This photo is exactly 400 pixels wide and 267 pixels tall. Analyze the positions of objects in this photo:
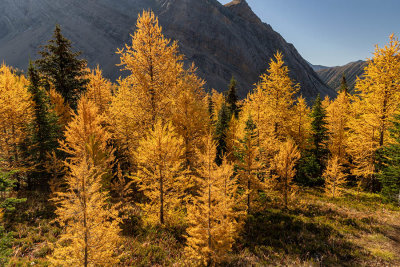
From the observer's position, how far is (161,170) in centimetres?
1067

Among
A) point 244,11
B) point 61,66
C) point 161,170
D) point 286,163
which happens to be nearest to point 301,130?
point 286,163

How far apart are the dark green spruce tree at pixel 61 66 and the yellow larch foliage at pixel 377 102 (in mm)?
25615

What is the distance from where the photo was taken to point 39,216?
1222 cm

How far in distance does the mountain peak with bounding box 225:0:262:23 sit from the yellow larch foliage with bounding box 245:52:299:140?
646 feet

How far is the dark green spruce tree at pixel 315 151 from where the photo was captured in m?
21.8

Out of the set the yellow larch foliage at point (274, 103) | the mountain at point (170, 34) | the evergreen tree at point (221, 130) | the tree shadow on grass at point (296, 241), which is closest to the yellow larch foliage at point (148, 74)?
the yellow larch foliage at point (274, 103)

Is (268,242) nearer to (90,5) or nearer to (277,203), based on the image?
(277,203)

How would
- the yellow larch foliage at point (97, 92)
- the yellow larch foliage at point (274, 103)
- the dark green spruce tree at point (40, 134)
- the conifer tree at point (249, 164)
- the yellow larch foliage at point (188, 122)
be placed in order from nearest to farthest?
the conifer tree at point (249, 164) < the yellow larch foliage at point (188, 122) < the dark green spruce tree at point (40, 134) < the yellow larch foliage at point (274, 103) < the yellow larch foliage at point (97, 92)

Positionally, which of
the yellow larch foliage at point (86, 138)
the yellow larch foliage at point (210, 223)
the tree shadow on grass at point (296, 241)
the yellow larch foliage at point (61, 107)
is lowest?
the tree shadow on grass at point (296, 241)

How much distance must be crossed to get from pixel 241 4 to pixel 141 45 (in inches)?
8730

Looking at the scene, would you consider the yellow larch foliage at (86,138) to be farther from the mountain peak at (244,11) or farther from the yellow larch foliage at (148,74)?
the mountain peak at (244,11)

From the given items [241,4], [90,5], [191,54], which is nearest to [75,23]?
[90,5]

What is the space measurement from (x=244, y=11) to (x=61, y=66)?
21092 cm

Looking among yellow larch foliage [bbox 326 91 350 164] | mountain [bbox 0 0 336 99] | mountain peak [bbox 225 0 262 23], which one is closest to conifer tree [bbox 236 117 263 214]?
yellow larch foliage [bbox 326 91 350 164]
